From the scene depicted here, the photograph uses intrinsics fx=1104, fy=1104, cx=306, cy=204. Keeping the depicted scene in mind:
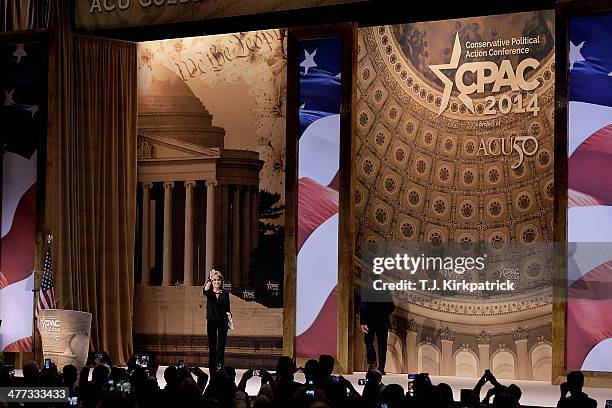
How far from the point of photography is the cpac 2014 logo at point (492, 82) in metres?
12.4

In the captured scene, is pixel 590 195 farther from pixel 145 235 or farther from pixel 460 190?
pixel 145 235

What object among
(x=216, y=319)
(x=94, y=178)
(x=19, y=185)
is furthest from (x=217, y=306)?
(x=19, y=185)

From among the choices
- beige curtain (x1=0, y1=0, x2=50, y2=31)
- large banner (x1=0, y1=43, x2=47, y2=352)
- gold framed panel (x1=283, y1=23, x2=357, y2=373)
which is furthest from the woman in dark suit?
beige curtain (x1=0, y1=0, x2=50, y2=31)

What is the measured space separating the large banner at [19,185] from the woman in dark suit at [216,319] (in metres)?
2.59

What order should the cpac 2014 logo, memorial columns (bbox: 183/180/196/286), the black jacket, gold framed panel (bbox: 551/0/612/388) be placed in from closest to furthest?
gold framed panel (bbox: 551/0/612/388) < the black jacket < the cpac 2014 logo < memorial columns (bbox: 183/180/196/286)

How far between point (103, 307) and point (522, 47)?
5.85 metres

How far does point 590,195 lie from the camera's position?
11383mm

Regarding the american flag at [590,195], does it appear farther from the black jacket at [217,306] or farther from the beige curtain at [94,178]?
the beige curtain at [94,178]

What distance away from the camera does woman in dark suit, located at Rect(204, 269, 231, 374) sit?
12086 millimetres

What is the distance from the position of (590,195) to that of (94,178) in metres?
5.94

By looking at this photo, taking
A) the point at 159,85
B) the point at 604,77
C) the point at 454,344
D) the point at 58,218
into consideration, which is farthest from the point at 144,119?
the point at 604,77

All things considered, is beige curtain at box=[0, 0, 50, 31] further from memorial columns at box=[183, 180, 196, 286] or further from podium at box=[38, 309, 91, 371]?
podium at box=[38, 309, 91, 371]

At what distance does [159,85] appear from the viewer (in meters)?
14.0

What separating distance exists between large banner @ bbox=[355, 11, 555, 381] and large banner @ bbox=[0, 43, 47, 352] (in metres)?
4.02
